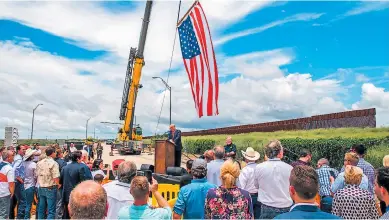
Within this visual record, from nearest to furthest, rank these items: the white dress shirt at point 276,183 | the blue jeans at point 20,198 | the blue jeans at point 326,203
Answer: the white dress shirt at point 276,183
the blue jeans at point 326,203
the blue jeans at point 20,198

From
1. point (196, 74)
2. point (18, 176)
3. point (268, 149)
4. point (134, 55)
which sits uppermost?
point (134, 55)

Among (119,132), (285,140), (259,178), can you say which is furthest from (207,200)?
(119,132)

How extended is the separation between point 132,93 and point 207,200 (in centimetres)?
2652

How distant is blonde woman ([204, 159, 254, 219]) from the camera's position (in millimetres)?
3982

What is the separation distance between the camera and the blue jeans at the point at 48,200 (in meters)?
7.56

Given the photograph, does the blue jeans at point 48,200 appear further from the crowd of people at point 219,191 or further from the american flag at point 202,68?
the american flag at point 202,68

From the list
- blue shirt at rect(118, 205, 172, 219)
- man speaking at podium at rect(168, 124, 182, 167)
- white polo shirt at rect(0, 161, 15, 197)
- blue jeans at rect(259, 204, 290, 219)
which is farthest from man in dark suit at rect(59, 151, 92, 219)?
blue shirt at rect(118, 205, 172, 219)

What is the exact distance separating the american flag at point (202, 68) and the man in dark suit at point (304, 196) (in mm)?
6757

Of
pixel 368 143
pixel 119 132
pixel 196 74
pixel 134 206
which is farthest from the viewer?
pixel 119 132

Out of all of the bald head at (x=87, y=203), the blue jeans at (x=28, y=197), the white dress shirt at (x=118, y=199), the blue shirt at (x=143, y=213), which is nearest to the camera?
the bald head at (x=87, y=203)

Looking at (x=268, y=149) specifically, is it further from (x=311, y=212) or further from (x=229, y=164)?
(x=311, y=212)

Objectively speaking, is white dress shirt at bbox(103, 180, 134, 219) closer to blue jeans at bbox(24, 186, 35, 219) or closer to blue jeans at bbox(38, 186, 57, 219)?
blue jeans at bbox(38, 186, 57, 219)

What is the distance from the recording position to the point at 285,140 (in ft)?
60.9

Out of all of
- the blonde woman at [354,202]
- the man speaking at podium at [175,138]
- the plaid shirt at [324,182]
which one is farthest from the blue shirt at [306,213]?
the man speaking at podium at [175,138]
